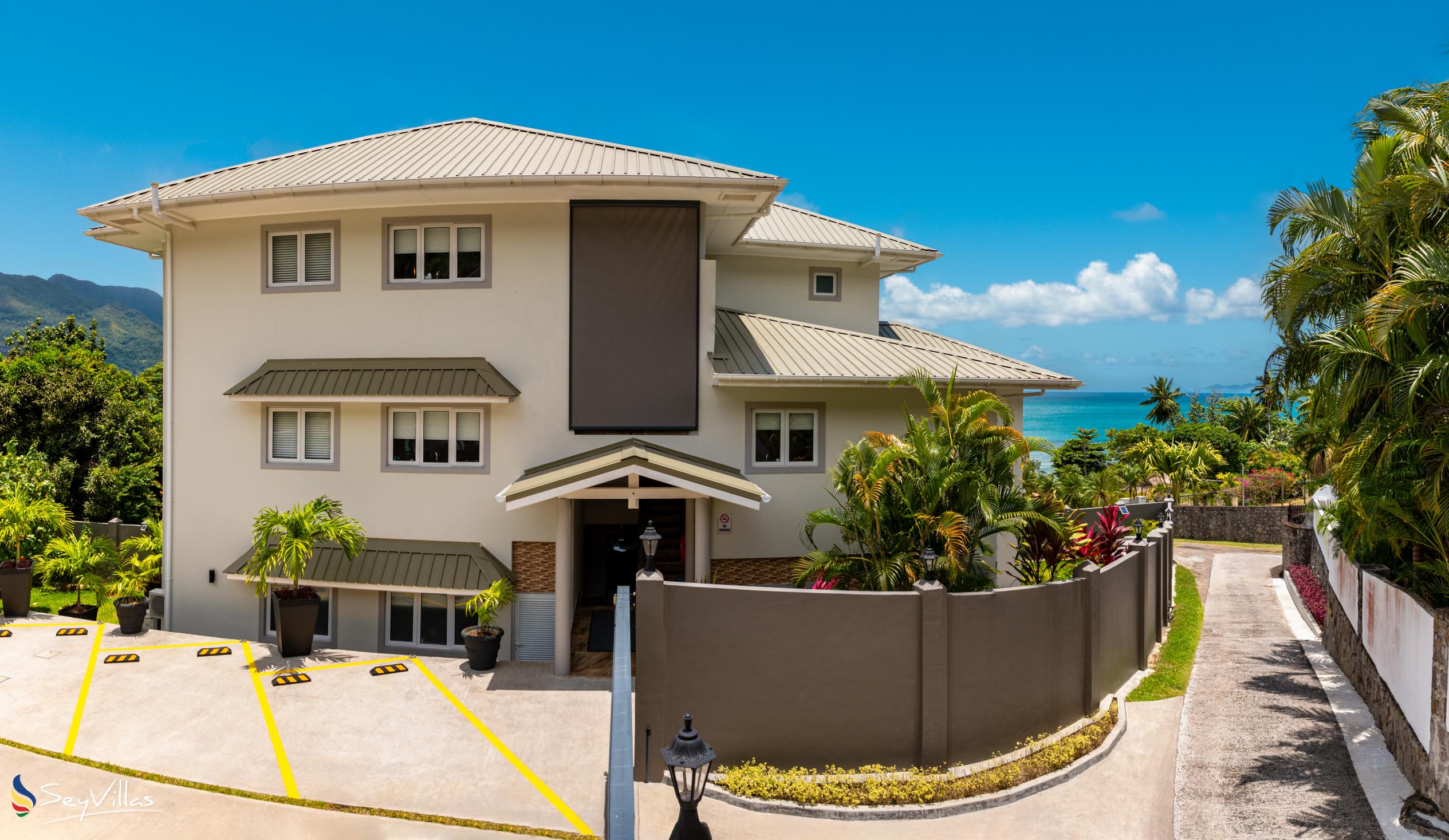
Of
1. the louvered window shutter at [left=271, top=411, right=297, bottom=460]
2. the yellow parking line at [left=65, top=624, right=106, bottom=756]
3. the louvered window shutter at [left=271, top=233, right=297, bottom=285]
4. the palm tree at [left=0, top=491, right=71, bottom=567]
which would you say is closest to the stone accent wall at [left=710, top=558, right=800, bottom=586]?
the louvered window shutter at [left=271, top=411, right=297, bottom=460]

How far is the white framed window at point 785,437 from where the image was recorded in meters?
15.2

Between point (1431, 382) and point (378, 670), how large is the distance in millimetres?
14294

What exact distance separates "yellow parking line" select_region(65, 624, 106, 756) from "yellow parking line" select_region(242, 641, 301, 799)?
1.98 metres

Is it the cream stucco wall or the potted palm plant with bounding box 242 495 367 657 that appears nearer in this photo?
the potted palm plant with bounding box 242 495 367 657

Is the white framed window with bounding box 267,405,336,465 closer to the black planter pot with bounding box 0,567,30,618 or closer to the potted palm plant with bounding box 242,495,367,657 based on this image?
the potted palm plant with bounding box 242,495,367,657

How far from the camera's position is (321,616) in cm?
1555

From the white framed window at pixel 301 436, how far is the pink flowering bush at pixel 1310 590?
19.0 m

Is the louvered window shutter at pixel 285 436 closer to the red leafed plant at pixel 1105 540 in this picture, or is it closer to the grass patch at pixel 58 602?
the grass patch at pixel 58 602

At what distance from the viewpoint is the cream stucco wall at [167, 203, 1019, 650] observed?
585 inches

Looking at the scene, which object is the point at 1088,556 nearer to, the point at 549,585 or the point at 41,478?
the point at 549,585

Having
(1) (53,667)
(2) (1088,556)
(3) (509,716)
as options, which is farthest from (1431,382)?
(1) (53,667)

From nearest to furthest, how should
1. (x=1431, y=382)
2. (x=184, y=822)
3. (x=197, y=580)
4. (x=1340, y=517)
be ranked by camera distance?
(x=184, y=822) → (x=1431, y=382) → (x=1340, y=517) → (x=197, y=580)

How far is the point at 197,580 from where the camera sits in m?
16.1

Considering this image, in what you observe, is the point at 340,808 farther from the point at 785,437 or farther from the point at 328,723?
the point at 785,437
